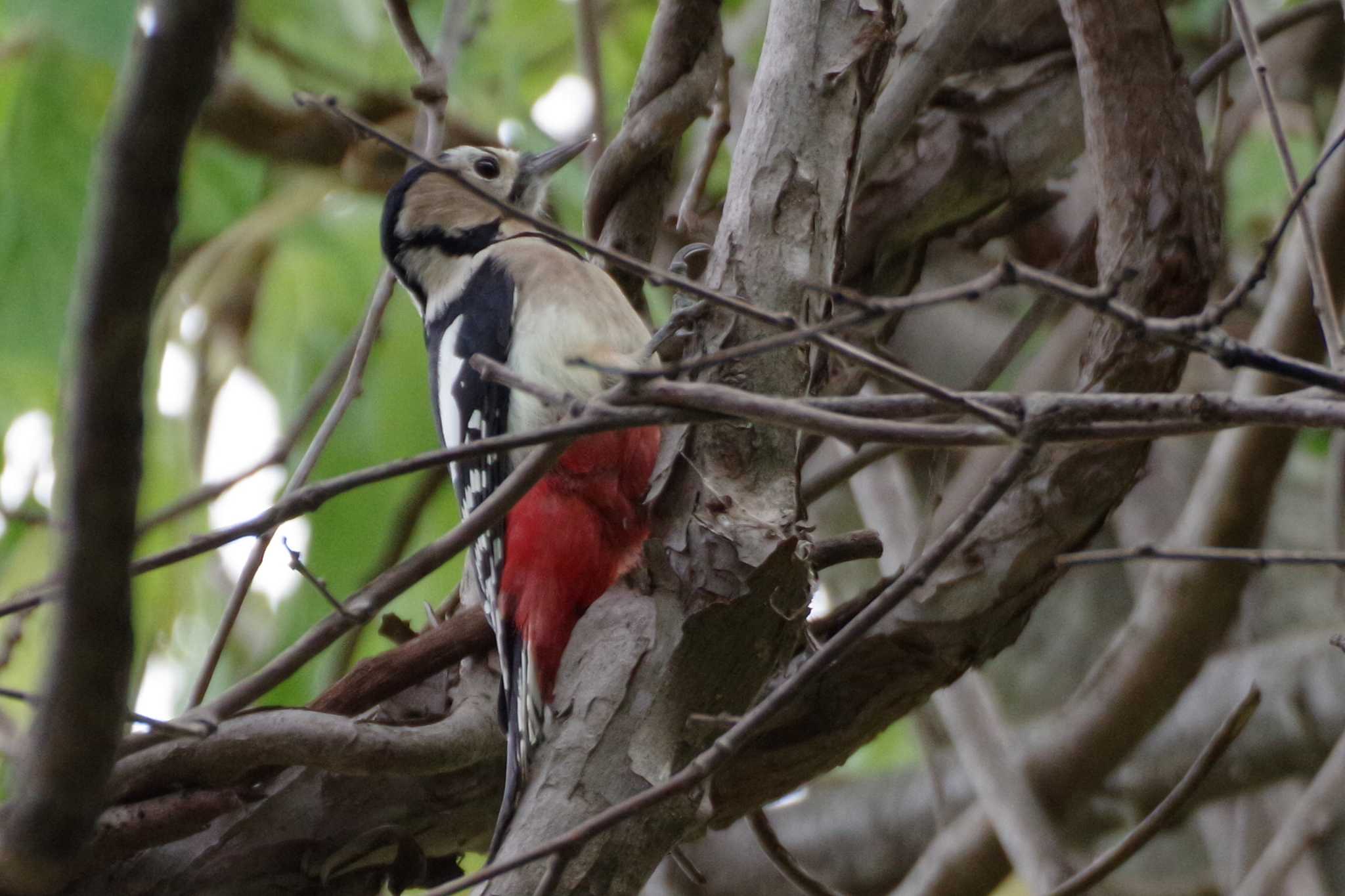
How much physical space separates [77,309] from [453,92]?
321 centimetres

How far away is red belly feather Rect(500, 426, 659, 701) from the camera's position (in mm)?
2488

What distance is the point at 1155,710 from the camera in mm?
2961

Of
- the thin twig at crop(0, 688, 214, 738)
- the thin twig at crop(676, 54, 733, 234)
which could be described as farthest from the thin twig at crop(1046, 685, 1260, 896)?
the thin twig at crop(676, 54, 733, 234)

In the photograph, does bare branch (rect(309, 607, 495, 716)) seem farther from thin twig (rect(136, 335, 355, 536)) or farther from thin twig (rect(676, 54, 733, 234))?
thin twig (rect(676, 54, 733, 234))

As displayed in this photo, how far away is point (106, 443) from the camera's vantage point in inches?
27.6

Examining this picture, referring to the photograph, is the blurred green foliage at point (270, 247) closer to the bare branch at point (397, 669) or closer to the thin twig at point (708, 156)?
the bare branch at point (397, 669)

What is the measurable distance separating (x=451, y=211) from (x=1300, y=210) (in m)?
→ 2.05

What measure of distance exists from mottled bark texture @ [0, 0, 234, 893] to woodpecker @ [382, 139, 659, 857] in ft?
4.21

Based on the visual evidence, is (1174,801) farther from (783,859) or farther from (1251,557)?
(783,859)

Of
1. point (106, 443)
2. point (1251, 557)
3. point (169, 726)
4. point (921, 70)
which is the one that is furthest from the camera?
point (921, 70)

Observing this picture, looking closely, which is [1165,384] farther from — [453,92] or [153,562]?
[453,92]

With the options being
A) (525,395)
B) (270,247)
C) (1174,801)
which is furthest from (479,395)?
(1174,801)

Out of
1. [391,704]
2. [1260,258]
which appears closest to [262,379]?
[391,704]

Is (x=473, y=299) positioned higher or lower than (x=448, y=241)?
lower
